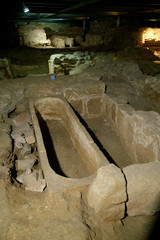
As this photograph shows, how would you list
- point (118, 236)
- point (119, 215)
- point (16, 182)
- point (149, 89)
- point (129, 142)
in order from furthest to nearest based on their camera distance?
point (149, 89), point (129, 142), point (16, 182), point (119, 215), point (118, 236)

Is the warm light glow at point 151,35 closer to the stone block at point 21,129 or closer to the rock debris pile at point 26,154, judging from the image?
the rock debris pile at point 26,154

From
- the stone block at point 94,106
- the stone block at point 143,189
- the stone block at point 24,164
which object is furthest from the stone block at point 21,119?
the stone block at point 143,189

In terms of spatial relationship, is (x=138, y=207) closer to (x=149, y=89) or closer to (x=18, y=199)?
(x=18, y=199)

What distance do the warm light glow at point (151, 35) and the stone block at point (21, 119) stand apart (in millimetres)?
11940

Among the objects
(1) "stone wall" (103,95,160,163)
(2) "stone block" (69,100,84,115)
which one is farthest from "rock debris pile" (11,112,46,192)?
(1) "stone wall" (103,95,160,163)

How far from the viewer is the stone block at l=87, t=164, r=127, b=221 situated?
1.69m

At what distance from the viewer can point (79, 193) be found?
1.93 metres

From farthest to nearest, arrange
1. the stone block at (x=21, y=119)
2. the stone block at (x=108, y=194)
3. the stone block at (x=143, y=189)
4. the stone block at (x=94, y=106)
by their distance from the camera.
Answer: the stone block at (x=94, y=106) → the stone block at (x=21, y=119) → the stone block at (x=143, y=189) → the stone block at (x=108, y=194)

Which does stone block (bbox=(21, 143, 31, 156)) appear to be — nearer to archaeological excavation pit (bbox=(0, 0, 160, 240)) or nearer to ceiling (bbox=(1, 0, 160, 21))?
archaeological excavation pit (bbox=(0, 0, 160, 240))

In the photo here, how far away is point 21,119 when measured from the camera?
3.60 m

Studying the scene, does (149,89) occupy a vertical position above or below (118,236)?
above

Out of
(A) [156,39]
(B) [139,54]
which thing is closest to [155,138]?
(B) [139,54]

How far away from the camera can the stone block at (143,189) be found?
183cm

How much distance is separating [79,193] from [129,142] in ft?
5.99
